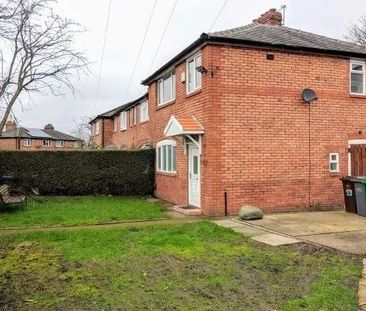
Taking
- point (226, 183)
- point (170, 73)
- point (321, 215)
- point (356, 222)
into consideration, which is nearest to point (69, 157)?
point (170, 73)

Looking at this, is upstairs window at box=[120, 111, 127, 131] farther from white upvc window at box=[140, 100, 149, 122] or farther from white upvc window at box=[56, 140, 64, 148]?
white upvc window at box=[56, 140, 64, 148]

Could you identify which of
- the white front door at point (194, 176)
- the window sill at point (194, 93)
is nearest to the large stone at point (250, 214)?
the white front door at point (194, 176)

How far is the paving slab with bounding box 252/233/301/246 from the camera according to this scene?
8.96 metres

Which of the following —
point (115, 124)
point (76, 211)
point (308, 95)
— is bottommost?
point (76, 211)

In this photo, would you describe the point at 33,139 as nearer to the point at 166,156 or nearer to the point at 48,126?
the point at 48,126

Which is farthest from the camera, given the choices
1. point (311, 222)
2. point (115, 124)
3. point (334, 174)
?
point (115, 124)

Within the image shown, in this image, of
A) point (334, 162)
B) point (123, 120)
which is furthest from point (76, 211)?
point (123, 120)

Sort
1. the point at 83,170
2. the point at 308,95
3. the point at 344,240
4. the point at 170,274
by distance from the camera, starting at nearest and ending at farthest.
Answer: the point at 170,274
the point at 344,240
the point at 308,95
the point at 83,170

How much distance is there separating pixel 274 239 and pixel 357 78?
28.6 ft

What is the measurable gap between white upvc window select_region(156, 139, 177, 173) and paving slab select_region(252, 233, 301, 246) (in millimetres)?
7321

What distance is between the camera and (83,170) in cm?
1917

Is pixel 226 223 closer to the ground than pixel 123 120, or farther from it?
closer to the ground

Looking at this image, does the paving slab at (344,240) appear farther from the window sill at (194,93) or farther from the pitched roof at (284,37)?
the pitched roof at (284,37)

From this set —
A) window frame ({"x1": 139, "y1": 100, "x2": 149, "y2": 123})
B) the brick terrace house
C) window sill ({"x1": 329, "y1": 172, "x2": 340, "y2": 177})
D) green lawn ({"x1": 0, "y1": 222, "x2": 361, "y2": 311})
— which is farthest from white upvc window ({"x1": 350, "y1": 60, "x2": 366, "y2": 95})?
window frame ({"x1": 139, "y1": 100, "x2": 149, "y2": 123})
